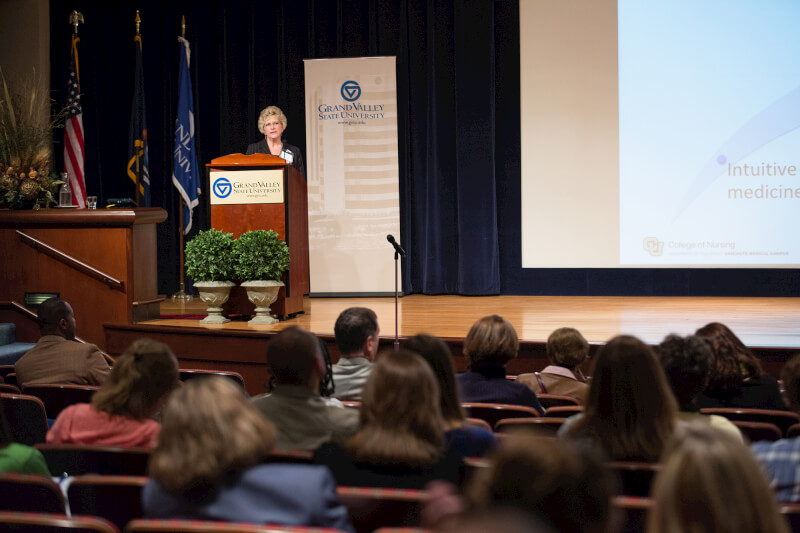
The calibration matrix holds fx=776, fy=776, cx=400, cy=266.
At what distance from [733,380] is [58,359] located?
3.02 metres

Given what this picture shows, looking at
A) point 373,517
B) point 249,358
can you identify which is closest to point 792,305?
point 249,358

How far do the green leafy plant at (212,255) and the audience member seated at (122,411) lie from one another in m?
3.15

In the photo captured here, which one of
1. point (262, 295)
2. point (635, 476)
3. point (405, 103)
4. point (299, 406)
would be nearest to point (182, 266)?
point (405, 103)

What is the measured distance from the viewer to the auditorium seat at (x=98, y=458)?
216cm

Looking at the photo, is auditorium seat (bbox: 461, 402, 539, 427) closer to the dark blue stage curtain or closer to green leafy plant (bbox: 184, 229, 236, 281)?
green leafy plant (bbox: 184, 229, 236, 281)

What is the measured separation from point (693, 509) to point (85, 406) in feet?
6.34

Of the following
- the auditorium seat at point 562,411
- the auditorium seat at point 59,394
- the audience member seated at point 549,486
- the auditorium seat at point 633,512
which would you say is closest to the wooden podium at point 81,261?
the auditorium seat at point 59,394

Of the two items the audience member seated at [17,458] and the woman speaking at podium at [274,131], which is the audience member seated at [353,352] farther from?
the woman speaking at podium at [274,131]

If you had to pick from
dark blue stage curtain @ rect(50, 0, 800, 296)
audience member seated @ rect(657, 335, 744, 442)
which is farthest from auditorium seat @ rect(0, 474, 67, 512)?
dark blue stage curtain @ rect(50, 0, 800, 296)

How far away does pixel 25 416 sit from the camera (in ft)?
9.72

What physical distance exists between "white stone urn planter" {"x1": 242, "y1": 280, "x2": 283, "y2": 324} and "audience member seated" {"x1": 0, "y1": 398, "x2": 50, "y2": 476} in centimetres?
334

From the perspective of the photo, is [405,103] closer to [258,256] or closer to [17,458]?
[258,256]

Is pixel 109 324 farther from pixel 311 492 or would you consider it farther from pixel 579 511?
pixel 579 511

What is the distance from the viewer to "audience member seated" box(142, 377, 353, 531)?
1.62 metres
